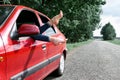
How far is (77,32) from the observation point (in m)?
53.2

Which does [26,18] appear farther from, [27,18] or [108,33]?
[108,33]

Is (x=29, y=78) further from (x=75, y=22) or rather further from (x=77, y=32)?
(x=77, y=32)

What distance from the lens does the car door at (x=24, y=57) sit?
16.0ft

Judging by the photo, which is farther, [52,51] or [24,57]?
[52,51]

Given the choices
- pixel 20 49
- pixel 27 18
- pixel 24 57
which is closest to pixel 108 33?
pixel 27 18

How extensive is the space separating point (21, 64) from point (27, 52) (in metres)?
0.29

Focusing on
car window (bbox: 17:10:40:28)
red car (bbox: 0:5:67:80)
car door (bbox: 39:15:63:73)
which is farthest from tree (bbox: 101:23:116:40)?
red car (bbox: 0:5:67:80)

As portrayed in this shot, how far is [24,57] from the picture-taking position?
17.6 feet

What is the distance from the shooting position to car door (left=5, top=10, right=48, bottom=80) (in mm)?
4863

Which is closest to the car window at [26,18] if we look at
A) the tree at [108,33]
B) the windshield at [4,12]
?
the windshield at [4,12]

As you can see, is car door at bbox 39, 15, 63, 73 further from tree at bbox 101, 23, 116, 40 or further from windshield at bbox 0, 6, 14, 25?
tree at bbox 101, 23, 116, 40

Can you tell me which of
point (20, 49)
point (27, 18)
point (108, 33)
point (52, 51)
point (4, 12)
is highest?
point (4, 12)

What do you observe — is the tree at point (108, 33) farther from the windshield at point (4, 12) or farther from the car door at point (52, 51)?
the windshield at point (4, 12)

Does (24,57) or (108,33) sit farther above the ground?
(24,57)
